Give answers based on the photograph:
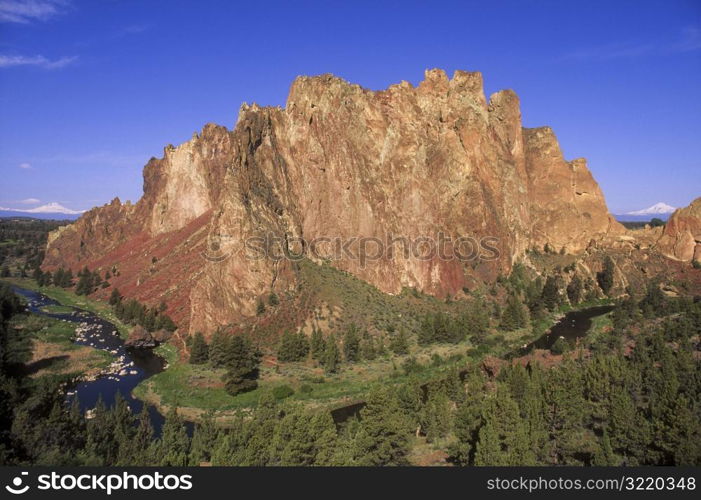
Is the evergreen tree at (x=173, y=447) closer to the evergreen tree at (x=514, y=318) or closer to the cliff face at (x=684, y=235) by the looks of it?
the evergreen tree at (x=514, y=318)

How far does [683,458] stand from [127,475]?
85.0ft

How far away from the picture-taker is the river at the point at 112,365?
144 ft

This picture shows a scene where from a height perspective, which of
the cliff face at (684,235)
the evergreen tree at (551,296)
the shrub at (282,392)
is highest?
the cliff face at (684,235)

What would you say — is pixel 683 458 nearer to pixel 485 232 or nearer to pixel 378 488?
pixel 378 488

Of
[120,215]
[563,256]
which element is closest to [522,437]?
[563,256]

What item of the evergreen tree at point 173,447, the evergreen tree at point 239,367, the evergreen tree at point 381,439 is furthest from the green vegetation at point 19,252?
the evergreen tree at point 381,439

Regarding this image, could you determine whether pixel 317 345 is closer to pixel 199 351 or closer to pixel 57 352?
pixel 199 351

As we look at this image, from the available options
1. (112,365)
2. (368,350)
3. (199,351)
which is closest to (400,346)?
(368,350)

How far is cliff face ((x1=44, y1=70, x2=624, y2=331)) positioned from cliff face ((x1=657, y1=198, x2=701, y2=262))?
108 ft

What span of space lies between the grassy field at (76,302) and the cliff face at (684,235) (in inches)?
4235

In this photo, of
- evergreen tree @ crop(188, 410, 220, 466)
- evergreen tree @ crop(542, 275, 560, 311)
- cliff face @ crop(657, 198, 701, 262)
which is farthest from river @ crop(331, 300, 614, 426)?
cliff face @ crop(657, 198, 701, 262)

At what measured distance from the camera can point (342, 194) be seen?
74.6 metres

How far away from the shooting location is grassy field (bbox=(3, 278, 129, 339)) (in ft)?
241

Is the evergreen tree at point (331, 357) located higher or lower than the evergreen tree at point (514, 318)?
lower
